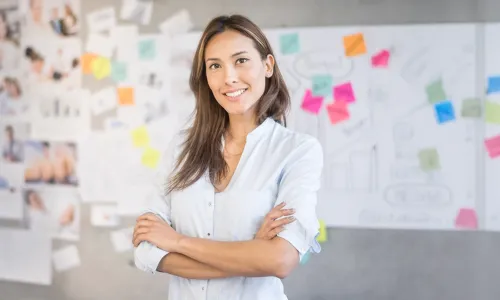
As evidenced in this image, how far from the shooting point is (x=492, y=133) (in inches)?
91.2

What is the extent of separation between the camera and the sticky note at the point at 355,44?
240 centimetres

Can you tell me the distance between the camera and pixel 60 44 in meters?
2.73

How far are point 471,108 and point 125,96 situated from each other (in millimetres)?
1598

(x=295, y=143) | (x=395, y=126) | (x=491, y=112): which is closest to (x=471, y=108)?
(x=491, y=112)

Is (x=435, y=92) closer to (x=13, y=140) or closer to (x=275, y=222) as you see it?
(x=275, y=222)

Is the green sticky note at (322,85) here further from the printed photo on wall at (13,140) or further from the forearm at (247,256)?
the printed photo on wall at (13,140)

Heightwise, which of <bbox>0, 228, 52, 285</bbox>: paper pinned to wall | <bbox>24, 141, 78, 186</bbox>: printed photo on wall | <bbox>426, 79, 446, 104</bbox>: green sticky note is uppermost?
<bbox>426, 79, 446, 104</bbox>: green sticky note

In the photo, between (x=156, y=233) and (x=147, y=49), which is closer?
(x=156, y=233)

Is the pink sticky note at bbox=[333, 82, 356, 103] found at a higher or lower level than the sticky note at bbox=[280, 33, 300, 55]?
lower

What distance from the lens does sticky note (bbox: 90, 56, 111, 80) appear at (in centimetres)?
267

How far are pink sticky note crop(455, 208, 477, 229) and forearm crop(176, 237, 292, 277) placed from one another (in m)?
1.36

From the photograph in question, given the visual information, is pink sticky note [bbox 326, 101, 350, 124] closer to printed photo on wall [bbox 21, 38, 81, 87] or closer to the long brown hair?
Result: the long brown hair

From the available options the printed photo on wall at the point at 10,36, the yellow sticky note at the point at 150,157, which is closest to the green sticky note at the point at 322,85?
the yellow sticky note at the point at 150,157

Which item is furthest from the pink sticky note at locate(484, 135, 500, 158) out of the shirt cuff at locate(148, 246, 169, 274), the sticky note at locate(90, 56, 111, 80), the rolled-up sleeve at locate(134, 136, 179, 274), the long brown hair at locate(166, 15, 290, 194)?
the sticky note at locate(90, 56, 111, 80)
